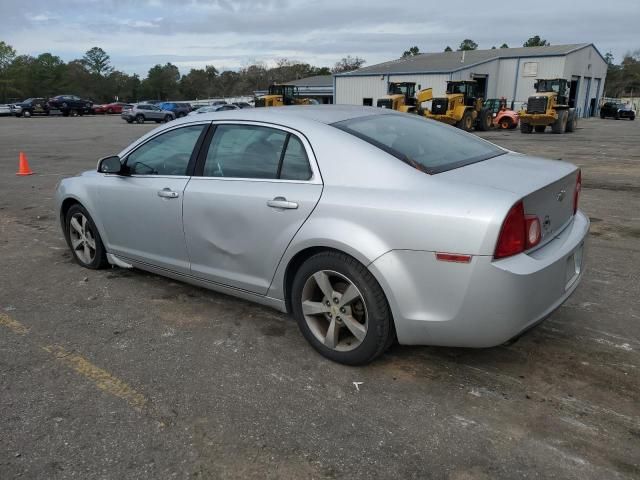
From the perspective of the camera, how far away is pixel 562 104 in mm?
28406

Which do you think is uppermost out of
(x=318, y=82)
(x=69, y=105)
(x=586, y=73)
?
(x=586, y=73)

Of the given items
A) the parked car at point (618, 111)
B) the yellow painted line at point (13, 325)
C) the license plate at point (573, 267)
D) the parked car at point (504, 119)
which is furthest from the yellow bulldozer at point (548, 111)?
the yellow painted line at point (13, 325)

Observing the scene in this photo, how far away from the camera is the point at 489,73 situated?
4519 cm

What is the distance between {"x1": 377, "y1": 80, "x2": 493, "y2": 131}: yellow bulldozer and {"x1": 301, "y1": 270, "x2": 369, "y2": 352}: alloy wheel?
24711 mm

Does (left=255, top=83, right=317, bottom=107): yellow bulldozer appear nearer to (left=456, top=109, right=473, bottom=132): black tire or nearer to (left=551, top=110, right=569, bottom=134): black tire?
(left=456, top=109, right=473, bottom=132): black tire

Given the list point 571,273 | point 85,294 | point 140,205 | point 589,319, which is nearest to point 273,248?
point 140,205

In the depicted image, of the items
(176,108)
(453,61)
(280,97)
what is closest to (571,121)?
(280,97)

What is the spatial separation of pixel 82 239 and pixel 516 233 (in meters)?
4.00

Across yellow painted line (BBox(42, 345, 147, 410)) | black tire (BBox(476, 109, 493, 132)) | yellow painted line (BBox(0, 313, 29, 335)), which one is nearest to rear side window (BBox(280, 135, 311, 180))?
yellow painted line (BBox(42, 345, 147, 410))

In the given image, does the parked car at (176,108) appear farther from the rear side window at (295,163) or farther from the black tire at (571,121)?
the rear side window at (295,163)

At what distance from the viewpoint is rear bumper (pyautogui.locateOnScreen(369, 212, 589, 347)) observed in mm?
2596

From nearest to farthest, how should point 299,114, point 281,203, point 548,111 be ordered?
1. point 281,203
2. point 299,114
3. point 548,111

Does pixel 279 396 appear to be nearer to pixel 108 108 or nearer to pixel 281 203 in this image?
pixel 281 203

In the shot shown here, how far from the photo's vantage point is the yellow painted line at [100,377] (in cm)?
292
